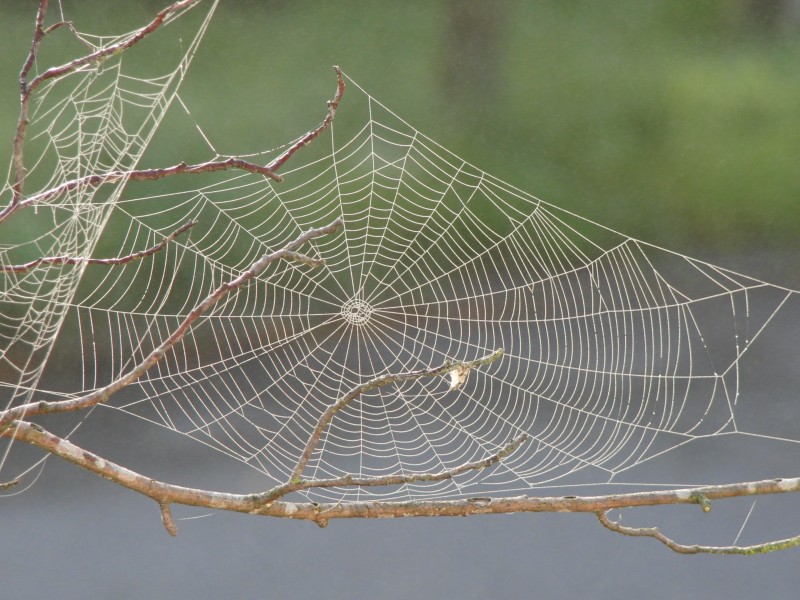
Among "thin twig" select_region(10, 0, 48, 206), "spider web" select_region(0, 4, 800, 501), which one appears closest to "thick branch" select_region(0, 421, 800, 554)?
"thin twig" select_region(10, 0, 48, 206)

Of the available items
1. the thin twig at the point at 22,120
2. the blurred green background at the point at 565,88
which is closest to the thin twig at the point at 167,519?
the thin twig at the point at 22,120

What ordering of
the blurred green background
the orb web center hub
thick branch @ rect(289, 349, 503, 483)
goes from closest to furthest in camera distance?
1. thick branch @ rect(289, 349, 503, 483)
2. the orb web center hub
3. the blurred green background

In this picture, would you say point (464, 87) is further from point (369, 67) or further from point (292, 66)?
point (292, 66)

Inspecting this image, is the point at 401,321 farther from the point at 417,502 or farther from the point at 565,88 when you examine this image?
the point at 417,502

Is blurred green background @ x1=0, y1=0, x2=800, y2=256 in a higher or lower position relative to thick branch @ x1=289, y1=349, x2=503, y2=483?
higher

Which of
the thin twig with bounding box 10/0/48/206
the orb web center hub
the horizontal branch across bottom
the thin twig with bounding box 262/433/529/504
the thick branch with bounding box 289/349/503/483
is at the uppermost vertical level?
the thin twig with bounding box 10/0/48/206

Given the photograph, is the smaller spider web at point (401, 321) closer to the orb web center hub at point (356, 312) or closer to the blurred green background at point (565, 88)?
the blurred green background at point (565, 88)

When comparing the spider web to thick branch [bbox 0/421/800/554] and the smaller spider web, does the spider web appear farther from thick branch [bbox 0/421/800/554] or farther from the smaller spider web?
thick branch [bbox 0/421/800/554]

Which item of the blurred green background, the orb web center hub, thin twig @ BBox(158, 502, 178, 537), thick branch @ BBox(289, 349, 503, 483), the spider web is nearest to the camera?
thick branch @ BBox(289, 349, 503, 483)

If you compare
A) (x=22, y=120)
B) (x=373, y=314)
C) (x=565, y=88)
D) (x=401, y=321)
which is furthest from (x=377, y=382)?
(x=565, y=88)
